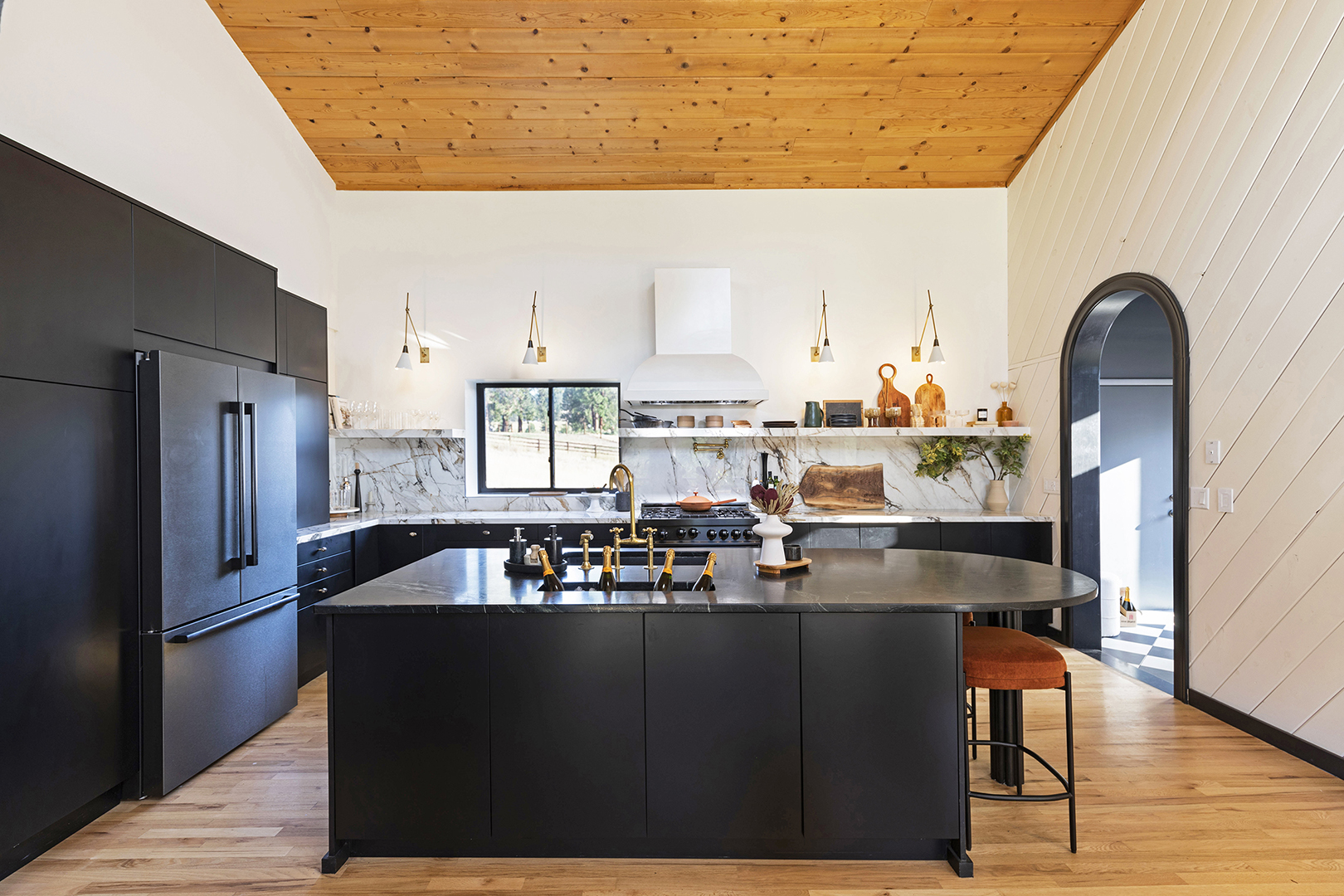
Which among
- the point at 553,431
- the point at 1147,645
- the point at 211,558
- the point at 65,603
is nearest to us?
the point at 65,603

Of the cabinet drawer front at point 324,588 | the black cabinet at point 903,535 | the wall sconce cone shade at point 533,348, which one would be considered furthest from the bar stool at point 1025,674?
the wall sconce cone shade at point 533,348

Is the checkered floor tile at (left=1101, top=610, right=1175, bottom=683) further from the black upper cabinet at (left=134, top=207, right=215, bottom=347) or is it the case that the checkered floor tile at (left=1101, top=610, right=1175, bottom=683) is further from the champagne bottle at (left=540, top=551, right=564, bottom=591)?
the black upper cabinet at (left=134, top=207, right=215, bottom=347)

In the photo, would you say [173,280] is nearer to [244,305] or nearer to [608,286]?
[244,305]

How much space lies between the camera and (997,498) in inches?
203

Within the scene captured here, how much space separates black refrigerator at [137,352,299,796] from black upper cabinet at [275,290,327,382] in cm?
87

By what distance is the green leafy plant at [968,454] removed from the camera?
204 inches

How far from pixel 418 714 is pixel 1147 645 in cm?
465

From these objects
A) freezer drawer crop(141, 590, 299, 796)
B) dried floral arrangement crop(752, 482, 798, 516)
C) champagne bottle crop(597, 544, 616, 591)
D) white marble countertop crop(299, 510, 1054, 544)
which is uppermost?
dried floral arrangement crop(752, 482, 798, 516)

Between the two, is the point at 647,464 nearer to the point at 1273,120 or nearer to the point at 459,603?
the point at 459,603

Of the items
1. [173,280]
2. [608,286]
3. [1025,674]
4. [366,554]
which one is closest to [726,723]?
[1025,674]

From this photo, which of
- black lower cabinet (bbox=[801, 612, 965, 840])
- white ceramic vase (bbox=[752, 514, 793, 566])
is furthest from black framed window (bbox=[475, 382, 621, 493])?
black lower cabinet (bbox=[801, 612, 965, 840])

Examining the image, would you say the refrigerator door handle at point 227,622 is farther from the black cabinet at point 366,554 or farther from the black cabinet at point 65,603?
the black cabinet at point 366,554

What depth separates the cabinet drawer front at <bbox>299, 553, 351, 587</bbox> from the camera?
3.90 m

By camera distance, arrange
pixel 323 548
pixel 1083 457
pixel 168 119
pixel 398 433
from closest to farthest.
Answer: pixel 168 119 → pixel 323 548 → pixel 1083 457 → pixel 398 433
